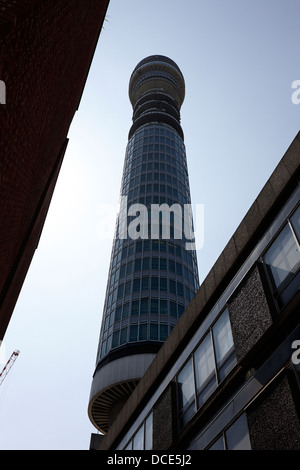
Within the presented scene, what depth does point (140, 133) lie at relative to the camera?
89438 mm

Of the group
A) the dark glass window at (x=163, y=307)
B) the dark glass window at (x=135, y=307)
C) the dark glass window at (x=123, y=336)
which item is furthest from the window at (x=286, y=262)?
the dark glass window at (x=135, y=307)

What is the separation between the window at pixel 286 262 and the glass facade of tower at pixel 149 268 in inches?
1440

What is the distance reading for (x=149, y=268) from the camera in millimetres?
56312

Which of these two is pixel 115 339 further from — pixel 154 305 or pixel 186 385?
pixel 186 385

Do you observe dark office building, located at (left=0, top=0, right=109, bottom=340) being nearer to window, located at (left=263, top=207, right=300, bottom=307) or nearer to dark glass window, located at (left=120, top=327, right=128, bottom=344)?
window, located at (left=263, top=207, right=300, bottom=307)

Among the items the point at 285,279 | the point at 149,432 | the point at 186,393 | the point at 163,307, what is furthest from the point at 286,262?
the point at 163,307

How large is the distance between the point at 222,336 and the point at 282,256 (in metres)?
3.91

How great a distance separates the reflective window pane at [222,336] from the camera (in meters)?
12.9

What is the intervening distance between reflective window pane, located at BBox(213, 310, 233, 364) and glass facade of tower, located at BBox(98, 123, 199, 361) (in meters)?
33.5

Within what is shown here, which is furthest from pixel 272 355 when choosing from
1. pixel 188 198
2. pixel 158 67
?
pixel 158 67

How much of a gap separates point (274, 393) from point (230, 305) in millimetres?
3828

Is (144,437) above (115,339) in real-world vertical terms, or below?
below

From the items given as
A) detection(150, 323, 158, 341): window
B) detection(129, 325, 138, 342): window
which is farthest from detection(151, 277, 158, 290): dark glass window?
detection(129, 325, 138, 342): window

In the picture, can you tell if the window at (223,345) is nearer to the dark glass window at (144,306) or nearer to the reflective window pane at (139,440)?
the reflective window pane at (139,440)
